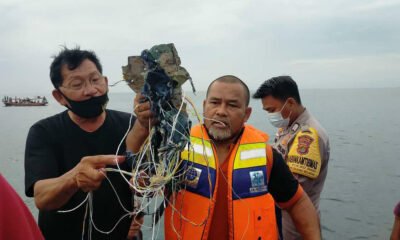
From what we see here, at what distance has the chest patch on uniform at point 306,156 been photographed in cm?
412

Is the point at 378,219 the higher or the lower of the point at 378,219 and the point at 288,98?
the lower

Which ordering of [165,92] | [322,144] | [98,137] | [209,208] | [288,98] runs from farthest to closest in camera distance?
[288,98]
[322,144]
[98,137]
[209,208]
[165,92]

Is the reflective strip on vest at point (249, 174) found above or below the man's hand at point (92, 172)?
below

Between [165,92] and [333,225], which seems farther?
[333,225]

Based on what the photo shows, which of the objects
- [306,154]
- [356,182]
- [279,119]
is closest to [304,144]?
[306,154]

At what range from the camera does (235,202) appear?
2.98m

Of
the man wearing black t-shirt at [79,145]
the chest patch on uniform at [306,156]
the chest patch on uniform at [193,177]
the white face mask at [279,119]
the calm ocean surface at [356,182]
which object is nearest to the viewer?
the man wearing black t-shirt at [79,145]

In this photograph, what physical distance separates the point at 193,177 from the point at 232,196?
0.37 meters

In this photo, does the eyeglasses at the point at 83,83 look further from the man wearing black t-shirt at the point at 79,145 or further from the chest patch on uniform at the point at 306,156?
the chest patch on uniform at the point at 306,156

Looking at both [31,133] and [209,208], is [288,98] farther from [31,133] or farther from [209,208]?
[31,133]

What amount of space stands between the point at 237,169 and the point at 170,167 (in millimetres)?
1027

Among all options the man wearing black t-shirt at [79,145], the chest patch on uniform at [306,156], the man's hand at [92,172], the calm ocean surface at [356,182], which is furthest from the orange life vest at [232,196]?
the calm ocean surface at [356,182]

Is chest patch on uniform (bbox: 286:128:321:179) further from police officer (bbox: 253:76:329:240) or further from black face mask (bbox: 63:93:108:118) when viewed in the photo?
black face mask (bbox: 63:93:108:118)

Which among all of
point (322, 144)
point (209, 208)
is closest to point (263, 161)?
point (209, 208)
